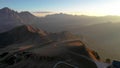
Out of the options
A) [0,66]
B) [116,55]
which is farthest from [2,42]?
[0,66]

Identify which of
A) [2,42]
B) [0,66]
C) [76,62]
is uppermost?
[76,62]

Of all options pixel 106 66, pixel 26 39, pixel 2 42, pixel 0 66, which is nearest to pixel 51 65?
pixel 106 66

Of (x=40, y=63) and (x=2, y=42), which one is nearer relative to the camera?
(x=40, y=63)

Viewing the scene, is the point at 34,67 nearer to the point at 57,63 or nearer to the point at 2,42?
the point at 57,63

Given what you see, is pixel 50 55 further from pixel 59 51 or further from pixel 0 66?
pixel 0 66

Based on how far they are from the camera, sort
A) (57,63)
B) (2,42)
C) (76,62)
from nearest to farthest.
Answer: (57,63), (76,62), (2,42)

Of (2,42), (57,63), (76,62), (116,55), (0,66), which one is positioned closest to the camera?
(57,63)

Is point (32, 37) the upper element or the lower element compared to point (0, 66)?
lower

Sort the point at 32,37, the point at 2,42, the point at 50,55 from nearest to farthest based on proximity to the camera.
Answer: the point at 50,55 → the point at 32,37 → the point at 2,42

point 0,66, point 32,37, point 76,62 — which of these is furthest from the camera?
point 32,37
